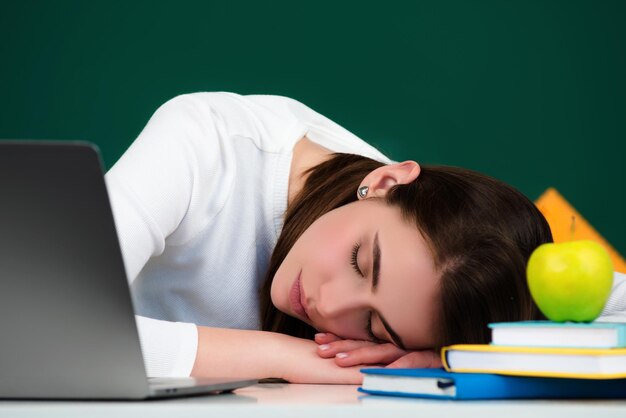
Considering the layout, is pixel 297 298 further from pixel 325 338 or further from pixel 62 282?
pixel 62 282

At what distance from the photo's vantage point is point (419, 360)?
1137mm

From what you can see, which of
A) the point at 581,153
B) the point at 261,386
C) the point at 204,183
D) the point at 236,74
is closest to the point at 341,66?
the point at 236,74

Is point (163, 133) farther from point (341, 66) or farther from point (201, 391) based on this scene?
point (341, 66)

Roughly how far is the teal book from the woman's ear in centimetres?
61

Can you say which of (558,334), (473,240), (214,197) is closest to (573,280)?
(558,334)

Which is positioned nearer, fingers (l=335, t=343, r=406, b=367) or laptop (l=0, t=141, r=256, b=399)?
laptop (l=0, t=141, r=256, b=399)

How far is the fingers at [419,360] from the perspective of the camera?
1122 mm

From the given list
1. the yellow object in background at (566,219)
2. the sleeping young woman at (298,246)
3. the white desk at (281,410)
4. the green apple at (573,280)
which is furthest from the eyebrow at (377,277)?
the yellow object in background at (566,219)

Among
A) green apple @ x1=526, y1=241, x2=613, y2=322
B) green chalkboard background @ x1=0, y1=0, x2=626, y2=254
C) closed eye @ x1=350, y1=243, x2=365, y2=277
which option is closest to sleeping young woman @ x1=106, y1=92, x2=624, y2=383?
closed eye @ x1=350, y1=243, x2=365, y2=277

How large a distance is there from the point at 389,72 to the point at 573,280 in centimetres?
218

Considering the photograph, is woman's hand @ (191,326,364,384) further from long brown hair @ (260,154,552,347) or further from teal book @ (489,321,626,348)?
teal book @ (489,321,626,348)

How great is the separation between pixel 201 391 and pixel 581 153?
2.43 meters

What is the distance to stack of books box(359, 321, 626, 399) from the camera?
27.6 inches

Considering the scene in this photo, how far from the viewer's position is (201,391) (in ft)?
2.29
